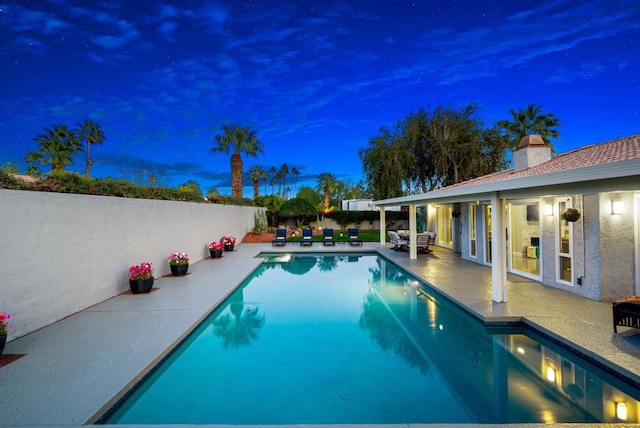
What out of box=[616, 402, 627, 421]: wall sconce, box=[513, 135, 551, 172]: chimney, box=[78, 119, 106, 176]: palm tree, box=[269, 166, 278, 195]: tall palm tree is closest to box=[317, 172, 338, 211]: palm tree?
box=[269, 166, 278, 195]: tall palm tree

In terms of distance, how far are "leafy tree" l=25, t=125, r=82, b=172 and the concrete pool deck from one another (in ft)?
81.9

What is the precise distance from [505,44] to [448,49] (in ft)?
10.2

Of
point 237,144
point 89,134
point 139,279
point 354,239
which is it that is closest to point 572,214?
A: point 139,279

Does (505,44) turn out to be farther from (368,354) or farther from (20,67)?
(20,67)

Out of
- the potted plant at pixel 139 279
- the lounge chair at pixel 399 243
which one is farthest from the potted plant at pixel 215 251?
the lounge chair at pixel 399 243

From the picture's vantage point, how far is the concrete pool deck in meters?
3.22

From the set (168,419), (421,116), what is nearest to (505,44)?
(421,116)

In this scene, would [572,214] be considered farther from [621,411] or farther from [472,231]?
[472,231]

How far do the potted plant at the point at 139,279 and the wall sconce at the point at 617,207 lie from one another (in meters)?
10.2

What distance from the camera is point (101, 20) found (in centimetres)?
1213

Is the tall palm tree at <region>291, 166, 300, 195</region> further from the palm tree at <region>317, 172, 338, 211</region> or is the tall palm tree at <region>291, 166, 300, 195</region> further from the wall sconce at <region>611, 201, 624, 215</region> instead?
the wall sconce at <region>611, 201, 624, 215</region>

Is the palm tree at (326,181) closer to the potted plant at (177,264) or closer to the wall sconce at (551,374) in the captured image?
the potted plant at (177,264)

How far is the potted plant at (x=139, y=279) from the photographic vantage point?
7.63 m

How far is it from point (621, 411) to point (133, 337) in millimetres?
6195
